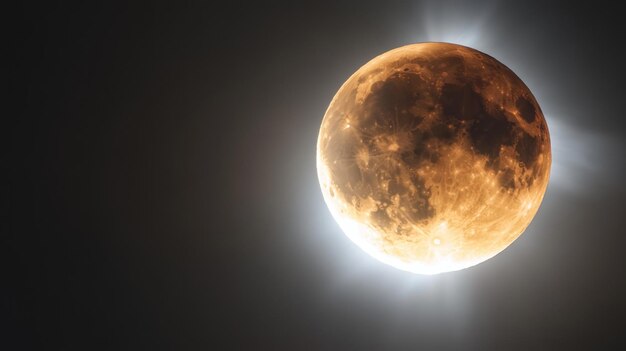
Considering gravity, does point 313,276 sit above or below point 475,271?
below

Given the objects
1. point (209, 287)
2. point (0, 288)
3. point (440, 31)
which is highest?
point (440, 31)

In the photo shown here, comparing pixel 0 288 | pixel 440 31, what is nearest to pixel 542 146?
pixel 440 31

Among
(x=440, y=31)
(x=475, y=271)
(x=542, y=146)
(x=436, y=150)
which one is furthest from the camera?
(x=475, y=271)

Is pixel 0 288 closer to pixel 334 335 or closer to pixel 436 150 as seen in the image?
pixel 334 335

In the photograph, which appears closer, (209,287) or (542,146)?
A: (542,146)

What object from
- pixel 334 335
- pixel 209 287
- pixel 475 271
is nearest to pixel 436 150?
pixel 475 271

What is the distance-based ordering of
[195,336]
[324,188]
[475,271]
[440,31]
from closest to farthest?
[324,188] → [440,31] → [475,271] → [195,336]
